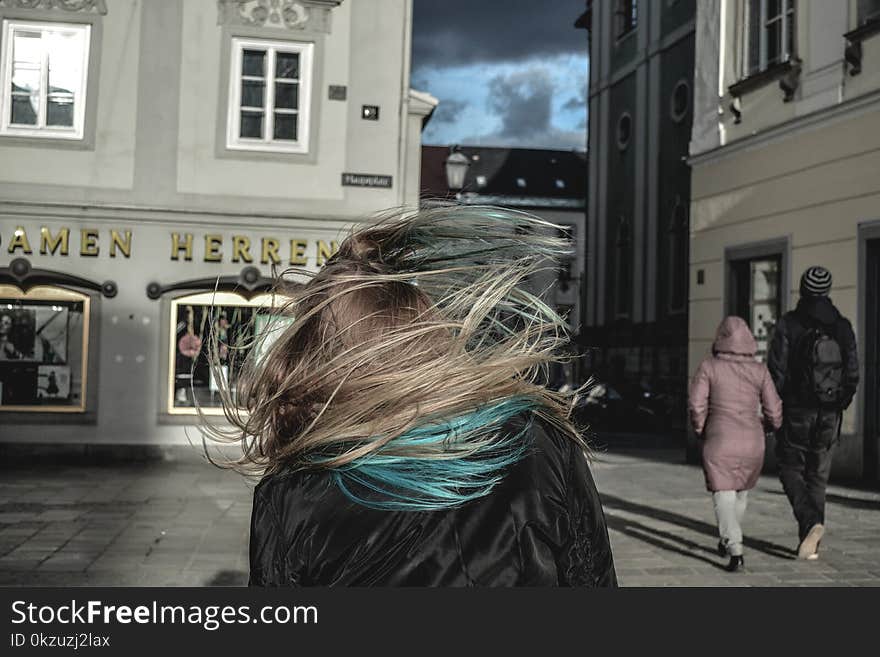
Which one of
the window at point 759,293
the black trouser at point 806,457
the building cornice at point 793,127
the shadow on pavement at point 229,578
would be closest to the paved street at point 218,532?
the shadow on pavement at point 229,578

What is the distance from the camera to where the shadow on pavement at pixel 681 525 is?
24.9 ft

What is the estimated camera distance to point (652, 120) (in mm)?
28656

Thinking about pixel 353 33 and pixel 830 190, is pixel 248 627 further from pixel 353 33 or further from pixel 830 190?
pixel 353 33

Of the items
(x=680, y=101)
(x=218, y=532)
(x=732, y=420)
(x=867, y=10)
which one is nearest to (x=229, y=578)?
(x=218, y=532)

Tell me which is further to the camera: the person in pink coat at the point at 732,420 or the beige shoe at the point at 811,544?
the beige shoe at the point at 811,544

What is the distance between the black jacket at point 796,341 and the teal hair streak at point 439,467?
6359mm

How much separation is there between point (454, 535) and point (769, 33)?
14.2 metres

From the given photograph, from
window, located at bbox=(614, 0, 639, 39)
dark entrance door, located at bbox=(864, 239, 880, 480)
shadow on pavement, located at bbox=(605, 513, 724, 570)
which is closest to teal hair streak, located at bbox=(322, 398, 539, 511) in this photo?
shadow on pavement, located at bbox=(605, 513, 724, 570)

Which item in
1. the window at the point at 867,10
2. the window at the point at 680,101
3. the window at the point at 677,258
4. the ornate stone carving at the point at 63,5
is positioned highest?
the window at the point at 680,101

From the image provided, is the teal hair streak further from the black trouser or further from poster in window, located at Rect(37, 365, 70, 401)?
poster in window, located at Rect(37, 365, 70, 401)

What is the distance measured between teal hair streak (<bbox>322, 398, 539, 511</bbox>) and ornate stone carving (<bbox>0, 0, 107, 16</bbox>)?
598 inches

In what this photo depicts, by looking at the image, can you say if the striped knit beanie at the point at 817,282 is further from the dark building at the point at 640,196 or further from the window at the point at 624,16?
the window at the point at 624,16

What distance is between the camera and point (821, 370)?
7.34 m

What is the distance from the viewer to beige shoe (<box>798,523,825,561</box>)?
7.21 meters
